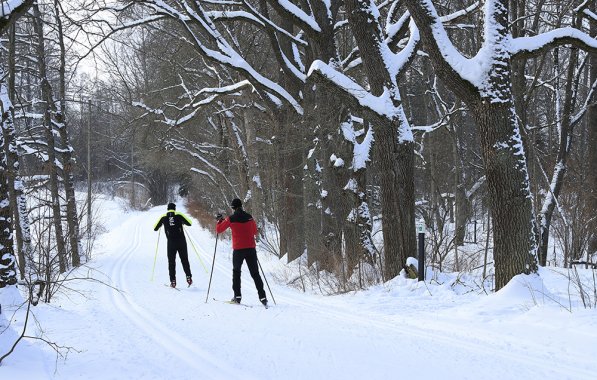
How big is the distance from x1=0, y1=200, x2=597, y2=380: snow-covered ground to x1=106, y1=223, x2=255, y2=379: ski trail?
0.01 meters

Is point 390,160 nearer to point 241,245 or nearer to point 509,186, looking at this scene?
point 509,186

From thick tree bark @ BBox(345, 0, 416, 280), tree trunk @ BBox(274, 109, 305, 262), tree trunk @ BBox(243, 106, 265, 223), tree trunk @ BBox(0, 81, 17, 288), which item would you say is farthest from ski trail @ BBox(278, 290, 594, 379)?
tree trunk @ BBox(243, 106, 265, 223)

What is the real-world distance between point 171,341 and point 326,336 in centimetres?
172

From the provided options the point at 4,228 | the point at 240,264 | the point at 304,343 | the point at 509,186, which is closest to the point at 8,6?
the point at 4,228

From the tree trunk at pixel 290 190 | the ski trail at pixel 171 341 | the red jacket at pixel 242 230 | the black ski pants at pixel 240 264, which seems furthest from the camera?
the tree trunk at pixel 290 190

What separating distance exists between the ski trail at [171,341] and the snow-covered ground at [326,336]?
0.01 meters

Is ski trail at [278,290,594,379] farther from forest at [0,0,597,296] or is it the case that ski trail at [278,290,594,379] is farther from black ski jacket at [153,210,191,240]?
black ski jacket at [153,210,191,240]

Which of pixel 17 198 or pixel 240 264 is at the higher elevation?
pixel 17 198

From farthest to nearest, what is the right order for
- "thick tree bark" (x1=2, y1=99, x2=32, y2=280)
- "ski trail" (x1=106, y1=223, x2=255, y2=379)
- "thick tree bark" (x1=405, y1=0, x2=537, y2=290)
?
"thick tree bark" (x1=2, y1=99, x2=32, y2=280)
"thick tree bark" (x1=405, y1=0, x2=537, y2=290)
"ski trail" (x1=106, y1=223, x2=255, y2=379)

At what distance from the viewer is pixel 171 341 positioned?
18.9 ft

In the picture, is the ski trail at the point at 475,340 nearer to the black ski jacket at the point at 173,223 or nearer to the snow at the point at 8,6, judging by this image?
the snow at the point at 8,6

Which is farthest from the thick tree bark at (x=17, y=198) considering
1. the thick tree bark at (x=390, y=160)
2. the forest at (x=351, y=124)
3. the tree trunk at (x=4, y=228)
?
the thick tree bark at (x=390, y=160)

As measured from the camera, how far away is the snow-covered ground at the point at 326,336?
4.56m

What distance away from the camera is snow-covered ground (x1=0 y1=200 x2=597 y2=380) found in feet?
15.0
